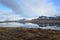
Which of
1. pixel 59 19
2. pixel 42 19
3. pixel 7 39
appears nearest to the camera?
pixel 7 39

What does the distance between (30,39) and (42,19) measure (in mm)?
87030

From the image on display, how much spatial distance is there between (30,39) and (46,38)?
245cm

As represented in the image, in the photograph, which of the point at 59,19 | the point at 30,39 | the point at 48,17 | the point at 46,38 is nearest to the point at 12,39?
the point at 30,39

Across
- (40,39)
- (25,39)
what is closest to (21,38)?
(25,39)

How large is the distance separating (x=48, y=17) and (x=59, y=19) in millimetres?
11979

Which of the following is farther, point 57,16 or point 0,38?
point 57,16

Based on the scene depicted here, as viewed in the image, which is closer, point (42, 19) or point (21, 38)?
point (21, 38)

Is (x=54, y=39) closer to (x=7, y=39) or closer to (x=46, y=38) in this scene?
(x=46, y=38)

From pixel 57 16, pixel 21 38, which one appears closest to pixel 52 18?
pixel 57 16

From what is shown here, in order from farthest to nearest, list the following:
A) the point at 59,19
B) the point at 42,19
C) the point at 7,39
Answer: the point at 42,19, the point at 59,19, the point at 7,39

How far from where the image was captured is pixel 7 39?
82.8 feet

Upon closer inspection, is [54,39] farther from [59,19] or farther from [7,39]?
[59,19]

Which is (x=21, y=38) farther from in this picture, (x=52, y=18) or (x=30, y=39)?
(x=52, y=18)

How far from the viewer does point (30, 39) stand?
83.3 feet
